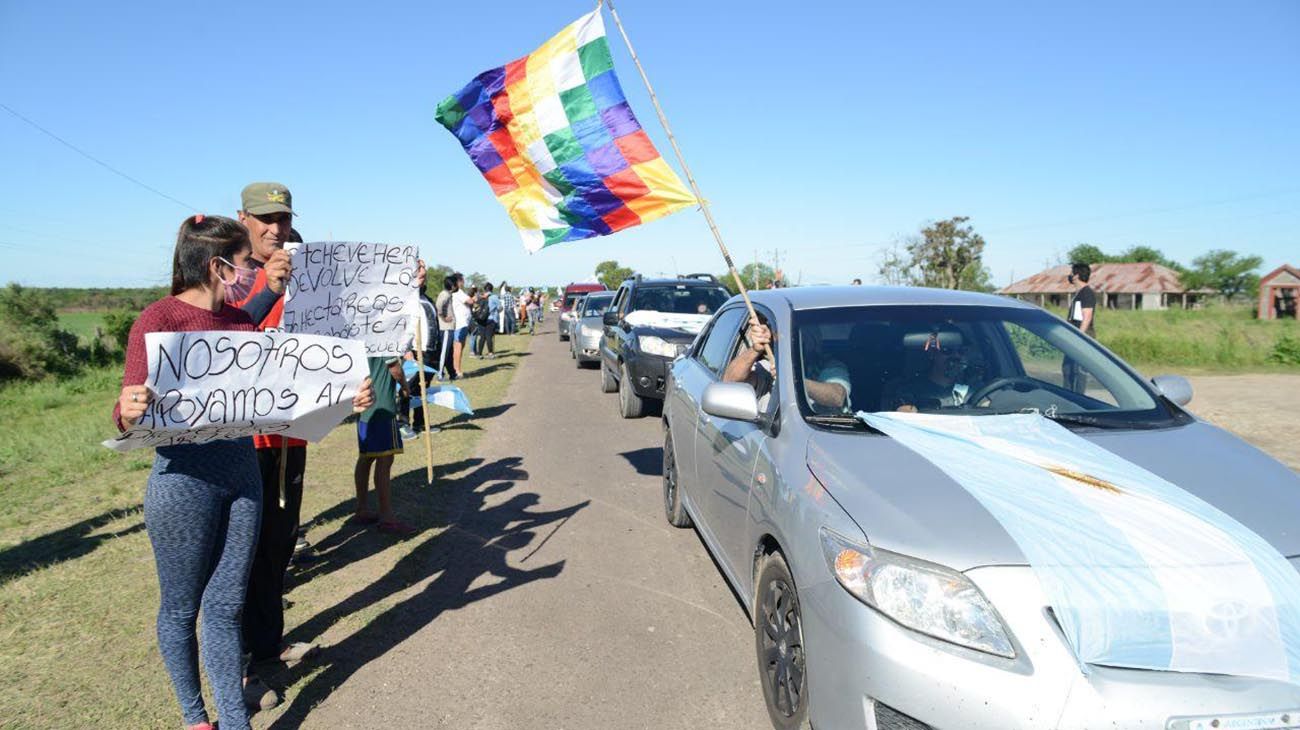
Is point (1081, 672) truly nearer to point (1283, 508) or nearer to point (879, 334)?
point (1283, 508)

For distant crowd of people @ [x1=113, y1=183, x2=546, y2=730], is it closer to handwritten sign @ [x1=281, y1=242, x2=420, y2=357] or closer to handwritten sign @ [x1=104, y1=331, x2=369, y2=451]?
handwritten sign @ [x1=104, y1=331, x2=369, y2=451]

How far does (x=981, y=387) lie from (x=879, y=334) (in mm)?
544

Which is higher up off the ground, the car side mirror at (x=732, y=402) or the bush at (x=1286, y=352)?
the car side mirror at (x=732, y=402)

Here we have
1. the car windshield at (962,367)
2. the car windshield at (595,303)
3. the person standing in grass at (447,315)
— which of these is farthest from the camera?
the car windshield at (595,303)

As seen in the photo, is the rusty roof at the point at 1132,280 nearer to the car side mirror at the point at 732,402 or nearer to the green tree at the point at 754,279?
the green tree at the point at 754,279

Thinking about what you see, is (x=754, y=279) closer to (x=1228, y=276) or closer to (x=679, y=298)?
(x=679, y=298)

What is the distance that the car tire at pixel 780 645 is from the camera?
2777 millimetres

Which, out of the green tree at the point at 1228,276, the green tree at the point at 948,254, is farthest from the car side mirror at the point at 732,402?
the green tree at the point at 1228,276

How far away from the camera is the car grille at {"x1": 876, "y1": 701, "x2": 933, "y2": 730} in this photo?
2193 millimetres

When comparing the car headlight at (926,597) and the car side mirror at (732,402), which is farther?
the car side mirror at (732,402)

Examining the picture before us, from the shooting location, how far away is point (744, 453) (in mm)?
3652

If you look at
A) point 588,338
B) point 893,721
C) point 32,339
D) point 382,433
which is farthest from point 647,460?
point 32,339

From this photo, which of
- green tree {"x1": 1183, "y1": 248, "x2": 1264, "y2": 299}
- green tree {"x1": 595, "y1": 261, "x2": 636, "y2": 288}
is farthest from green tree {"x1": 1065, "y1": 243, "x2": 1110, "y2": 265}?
green tree {"x1": 595, "y1": 261, "x2": 636, "y2": 288}

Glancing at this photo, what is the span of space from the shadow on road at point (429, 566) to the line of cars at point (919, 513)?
4.65 ft
